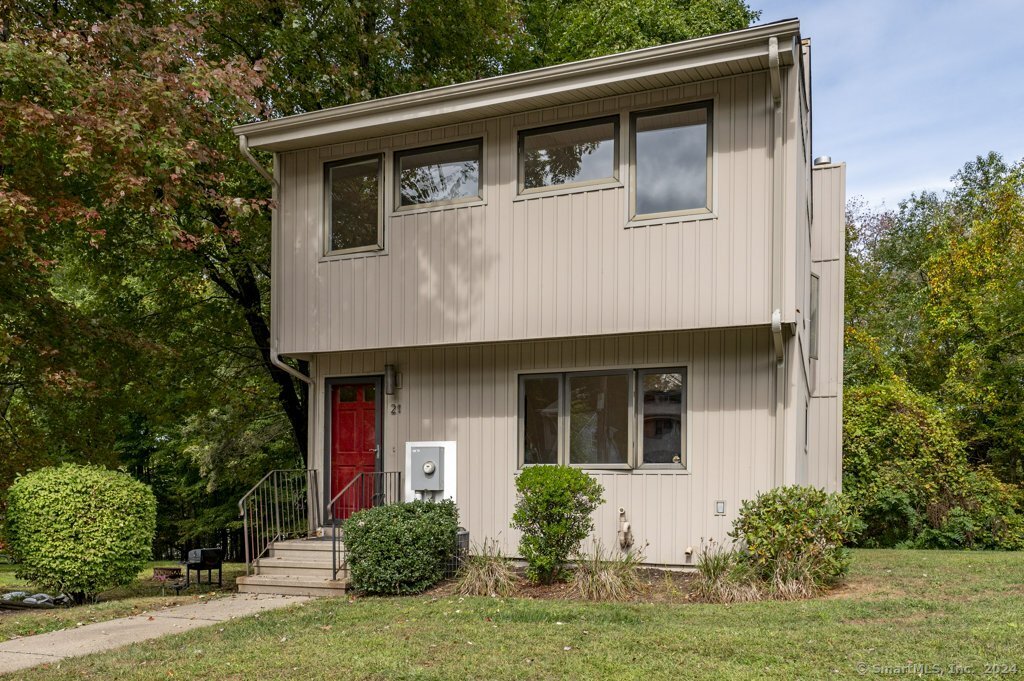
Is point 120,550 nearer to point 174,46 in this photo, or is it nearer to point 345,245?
point 345,245

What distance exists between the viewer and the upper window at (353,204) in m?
11.9

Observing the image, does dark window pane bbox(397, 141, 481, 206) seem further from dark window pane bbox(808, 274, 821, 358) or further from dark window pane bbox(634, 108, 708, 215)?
dark window pane bbox(808, 274, 821, 358)

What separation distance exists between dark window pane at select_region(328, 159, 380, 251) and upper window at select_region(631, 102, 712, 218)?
3.58 m

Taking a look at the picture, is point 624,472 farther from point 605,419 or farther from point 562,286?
point 562,286

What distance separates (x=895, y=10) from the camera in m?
21.5

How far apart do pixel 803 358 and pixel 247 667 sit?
25.5ft

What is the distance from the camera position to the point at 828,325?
46.3ft

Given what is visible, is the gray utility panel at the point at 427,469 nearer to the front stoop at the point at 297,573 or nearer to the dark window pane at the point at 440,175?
the front stoop at the point at 297,573

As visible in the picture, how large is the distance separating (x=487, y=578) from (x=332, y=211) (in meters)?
5.48

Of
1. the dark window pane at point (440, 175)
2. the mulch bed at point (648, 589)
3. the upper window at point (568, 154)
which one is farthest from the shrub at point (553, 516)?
the dark window pane at point (440, 175)

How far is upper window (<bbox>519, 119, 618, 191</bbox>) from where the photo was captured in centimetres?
1050

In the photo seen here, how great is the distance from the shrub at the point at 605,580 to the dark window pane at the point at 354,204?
5.11 meters

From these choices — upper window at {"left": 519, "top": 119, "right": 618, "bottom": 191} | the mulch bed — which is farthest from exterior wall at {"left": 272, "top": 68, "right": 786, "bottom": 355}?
the mulch bed

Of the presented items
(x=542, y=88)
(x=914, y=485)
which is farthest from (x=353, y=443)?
(x=914, y=485)
